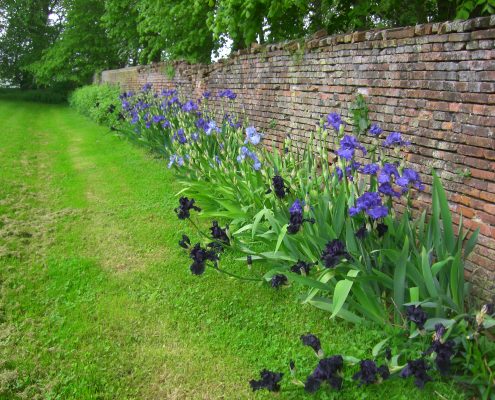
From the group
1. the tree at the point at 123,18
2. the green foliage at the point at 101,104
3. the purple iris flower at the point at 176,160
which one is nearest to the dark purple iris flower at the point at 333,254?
the purple iris flower at the point at 176,160

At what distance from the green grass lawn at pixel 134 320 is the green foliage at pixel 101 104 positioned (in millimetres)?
7394

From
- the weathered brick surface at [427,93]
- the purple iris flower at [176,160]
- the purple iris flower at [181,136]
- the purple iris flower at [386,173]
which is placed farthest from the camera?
the purple iris flower at [181,136]

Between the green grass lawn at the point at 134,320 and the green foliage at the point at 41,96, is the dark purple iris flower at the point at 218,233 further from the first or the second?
the green foliage at the point at 41,96

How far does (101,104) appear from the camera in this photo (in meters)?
13.7

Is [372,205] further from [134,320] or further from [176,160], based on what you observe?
[176,160]

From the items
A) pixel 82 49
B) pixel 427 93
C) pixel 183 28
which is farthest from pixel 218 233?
pixel 82 49

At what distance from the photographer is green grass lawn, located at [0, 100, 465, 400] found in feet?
8.45

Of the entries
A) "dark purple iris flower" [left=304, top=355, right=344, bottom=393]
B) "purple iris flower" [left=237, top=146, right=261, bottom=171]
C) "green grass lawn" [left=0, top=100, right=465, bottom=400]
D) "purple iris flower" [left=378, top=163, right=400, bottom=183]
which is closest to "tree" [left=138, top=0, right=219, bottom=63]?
"green grass lawn" [left=0, top=100, right=465, bottom=400]

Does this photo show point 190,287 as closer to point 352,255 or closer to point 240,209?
point 240,209

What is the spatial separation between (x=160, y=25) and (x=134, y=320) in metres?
8.66

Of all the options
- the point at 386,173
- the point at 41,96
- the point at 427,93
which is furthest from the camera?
the point at 41,96

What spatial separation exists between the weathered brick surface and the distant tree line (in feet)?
3.15

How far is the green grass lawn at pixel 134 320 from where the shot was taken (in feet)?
8.45

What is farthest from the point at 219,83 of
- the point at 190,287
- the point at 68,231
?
the point at 190,287
